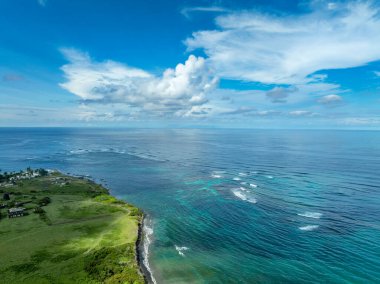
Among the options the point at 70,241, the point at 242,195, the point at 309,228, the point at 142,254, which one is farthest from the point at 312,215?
the point at 70,241

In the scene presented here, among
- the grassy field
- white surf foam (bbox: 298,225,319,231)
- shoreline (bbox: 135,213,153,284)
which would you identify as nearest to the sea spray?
shoreline (bbox: 135,213,153,284)

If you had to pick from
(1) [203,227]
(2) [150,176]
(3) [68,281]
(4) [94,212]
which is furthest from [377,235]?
(2) [150,176]

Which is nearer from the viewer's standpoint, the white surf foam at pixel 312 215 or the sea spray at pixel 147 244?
the sea spray at pixel 147 244

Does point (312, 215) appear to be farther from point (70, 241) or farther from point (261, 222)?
point (70, 241)

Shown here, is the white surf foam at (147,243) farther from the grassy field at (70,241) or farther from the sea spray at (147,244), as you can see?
the grassy field at (70,241)

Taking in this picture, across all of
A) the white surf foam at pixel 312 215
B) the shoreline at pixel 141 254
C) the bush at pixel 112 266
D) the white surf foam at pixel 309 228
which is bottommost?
the shoreline at pixel 141 254

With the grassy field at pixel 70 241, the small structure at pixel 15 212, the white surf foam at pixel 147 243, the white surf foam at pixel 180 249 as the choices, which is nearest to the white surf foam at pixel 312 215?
the white surf foam at pixel 180 249

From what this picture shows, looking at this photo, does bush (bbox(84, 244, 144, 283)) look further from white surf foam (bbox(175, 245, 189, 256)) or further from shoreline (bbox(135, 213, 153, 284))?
white surf foam (bbox(175, 245, 189, 256))

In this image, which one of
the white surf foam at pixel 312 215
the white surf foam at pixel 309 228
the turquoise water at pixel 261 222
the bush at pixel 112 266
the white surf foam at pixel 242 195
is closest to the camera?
the bush at pixel 112 266

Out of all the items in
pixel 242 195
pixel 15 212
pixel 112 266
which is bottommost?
pixel 15 212

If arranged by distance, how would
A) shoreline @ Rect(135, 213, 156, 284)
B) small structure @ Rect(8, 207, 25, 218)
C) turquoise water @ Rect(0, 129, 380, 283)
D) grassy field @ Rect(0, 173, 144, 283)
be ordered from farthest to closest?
small structure @ Rect(8, 207, 25, 218) < turquoise water @ Rect(0, 129, 380, 283) < grassy field @ Rect(0, 173, 144, 283) < shoreline @ Rect(135, 213, 156, 284)
